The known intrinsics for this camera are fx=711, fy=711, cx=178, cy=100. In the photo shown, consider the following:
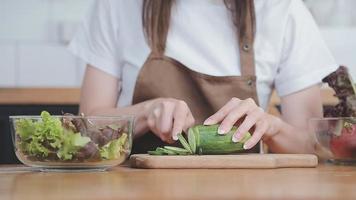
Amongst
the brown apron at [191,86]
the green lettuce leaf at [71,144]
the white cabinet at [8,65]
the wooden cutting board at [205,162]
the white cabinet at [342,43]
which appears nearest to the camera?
the green lettuce leaf at [71,144]

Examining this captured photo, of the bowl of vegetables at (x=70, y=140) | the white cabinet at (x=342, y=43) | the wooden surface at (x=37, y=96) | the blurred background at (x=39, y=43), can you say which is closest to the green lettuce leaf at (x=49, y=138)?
the bowl of vegetables at (x=70, y=140)

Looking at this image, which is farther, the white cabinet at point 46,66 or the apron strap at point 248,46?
the white cabinet at point 46,66

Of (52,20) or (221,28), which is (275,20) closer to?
(221,28)

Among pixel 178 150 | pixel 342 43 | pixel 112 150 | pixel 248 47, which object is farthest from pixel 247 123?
pixel 342 43

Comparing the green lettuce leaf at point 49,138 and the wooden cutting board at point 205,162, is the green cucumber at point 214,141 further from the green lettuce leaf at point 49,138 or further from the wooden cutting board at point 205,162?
the green lettuce leaf at point 49,138

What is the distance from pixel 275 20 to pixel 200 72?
0.72 ft

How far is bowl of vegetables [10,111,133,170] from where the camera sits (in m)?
0.94

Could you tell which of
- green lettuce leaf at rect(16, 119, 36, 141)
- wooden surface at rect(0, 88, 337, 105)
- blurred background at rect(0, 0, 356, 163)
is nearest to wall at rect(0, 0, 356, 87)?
blurred background at rect(0, 0, 356, 163)

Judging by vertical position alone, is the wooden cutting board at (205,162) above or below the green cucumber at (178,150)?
below

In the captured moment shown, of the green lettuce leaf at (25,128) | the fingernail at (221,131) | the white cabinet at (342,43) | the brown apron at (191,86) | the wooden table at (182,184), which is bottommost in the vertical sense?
the wooden table at (182,184)

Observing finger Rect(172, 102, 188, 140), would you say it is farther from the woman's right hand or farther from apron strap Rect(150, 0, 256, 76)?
apron strap Rect(150, 0, 256, 76)

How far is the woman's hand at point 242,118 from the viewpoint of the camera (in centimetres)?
114

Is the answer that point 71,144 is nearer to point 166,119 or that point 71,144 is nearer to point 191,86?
point 166,119

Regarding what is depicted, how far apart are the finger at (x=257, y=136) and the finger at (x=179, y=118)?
111 millimetres
